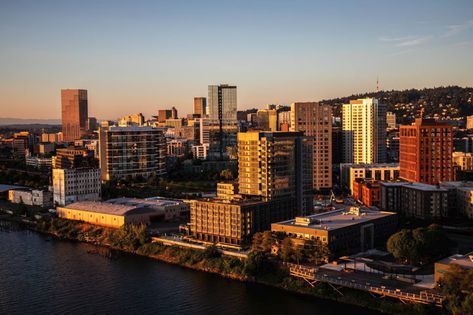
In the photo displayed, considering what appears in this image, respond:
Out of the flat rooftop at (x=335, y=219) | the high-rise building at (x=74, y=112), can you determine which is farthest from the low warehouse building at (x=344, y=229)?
the high-rise building at (x=74, y=112)

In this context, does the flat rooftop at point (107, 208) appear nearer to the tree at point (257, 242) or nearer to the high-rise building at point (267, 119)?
the tree at point (257, 242)

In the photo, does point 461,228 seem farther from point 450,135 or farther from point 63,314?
point 63,314

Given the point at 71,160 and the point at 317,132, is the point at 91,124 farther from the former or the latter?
the point at 317,132

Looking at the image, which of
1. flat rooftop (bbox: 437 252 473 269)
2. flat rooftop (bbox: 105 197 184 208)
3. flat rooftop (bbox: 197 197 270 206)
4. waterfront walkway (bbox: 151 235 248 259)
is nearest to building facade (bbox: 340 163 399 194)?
flat rooftop (bbox: 105 197 184 208)

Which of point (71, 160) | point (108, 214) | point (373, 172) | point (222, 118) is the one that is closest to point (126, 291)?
point (108, 214)

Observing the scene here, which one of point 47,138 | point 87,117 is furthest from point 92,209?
point 87,117
